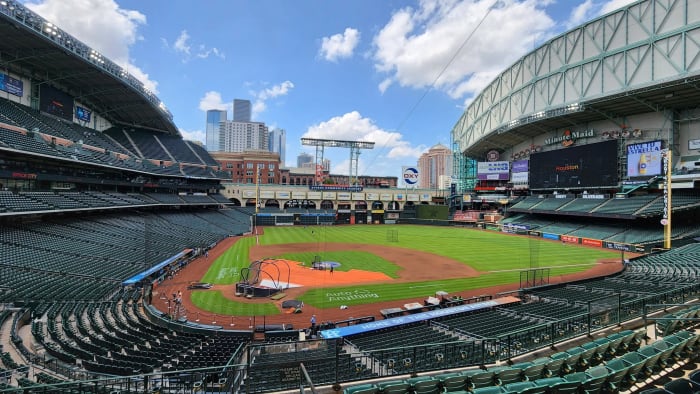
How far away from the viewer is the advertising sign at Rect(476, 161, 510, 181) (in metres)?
78.6

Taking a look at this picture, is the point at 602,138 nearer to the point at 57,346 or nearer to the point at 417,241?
the point at 417,241

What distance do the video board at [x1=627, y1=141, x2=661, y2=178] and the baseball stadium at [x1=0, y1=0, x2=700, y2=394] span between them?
12.5 inches

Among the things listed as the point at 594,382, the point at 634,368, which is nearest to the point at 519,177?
the point at 634,368

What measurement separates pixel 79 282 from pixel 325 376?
21661 mm

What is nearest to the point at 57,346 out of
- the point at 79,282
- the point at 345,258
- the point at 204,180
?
the point at 79,282

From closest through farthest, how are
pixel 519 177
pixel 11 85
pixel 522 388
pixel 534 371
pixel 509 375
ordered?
pixel 522 388 < pixel 509 375 < pixel 534 371 < pixel 11 85 < pixel 519 177

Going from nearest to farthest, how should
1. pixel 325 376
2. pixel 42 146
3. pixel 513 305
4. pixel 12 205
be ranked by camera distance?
1. pixel 325 376
2. pixel 513 305
3. pixel 12 205
4. pixel 42 146

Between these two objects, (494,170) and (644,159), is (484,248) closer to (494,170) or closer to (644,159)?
(644,159)

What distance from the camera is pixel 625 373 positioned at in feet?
23.0

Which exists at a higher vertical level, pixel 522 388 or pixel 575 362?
pixel 522 388

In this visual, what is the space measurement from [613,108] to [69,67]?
3082 inches

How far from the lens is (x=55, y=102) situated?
1738 inches

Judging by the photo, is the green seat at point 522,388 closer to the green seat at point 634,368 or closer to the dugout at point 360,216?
the green seat at point 634,368

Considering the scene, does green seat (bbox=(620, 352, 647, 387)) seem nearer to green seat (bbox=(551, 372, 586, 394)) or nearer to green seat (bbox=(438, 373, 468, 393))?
green seat (bbox=(551, 372, 586, 394))
